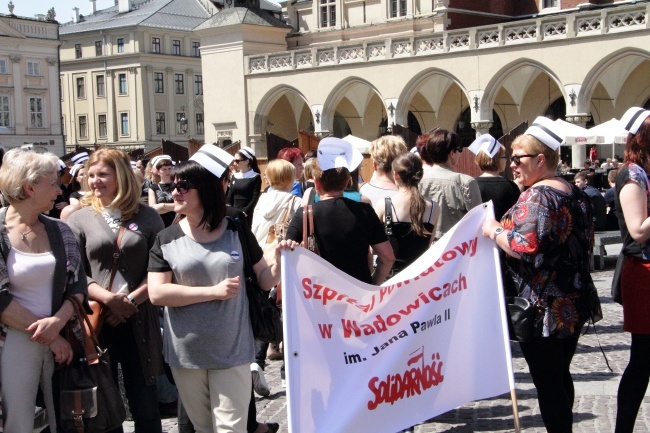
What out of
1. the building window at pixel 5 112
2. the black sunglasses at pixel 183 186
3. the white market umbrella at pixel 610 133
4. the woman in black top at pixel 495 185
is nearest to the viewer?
the black sunglasses at pixel 183 186

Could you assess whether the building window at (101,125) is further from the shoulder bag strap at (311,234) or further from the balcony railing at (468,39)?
the shoulder bag strap at (311,234)

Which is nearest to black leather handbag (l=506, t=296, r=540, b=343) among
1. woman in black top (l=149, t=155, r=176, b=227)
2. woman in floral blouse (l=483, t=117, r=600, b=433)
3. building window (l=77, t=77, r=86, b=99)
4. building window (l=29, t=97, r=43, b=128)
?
woman in floral blouse (l=483, t=117, r=600, b=433)

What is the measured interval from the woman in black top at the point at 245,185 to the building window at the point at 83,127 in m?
66.9

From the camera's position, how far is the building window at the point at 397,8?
44.1 meters

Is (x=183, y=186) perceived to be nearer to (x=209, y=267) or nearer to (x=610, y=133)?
(x=209, y=267)

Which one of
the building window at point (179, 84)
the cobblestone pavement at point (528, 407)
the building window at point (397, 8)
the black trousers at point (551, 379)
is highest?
the building window at point (179, 84)

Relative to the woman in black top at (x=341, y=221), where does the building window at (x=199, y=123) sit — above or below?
above

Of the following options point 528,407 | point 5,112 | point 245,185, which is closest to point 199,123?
point 5,112

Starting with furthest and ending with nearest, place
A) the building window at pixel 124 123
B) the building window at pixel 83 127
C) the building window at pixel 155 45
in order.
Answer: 1. the building window at pixel 83 127
2. the building window at pixel 155 45
3. the building window at pixel 124 123

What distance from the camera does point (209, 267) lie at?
4141 millimetres

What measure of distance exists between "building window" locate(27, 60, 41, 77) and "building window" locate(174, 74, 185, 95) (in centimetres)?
1121

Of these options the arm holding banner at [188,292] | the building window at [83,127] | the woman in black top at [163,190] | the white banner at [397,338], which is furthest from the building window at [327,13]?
the arm holding banner at [188,292]

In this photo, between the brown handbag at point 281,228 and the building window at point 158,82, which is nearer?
the brown handbag at point 281,228

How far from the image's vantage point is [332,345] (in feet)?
14.0
